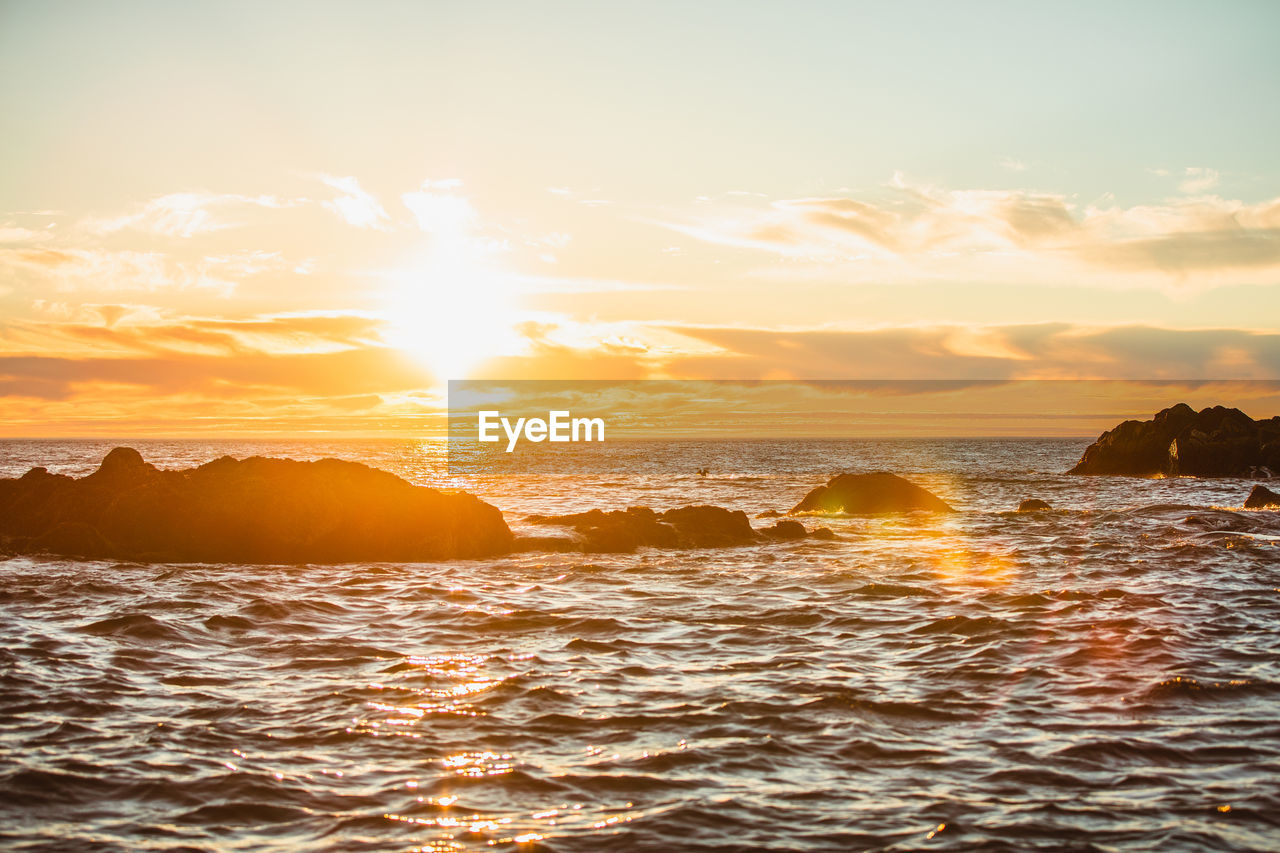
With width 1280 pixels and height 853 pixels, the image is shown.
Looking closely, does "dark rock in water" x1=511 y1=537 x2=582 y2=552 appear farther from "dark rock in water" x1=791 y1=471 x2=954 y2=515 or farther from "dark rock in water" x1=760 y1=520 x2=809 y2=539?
"dark rock in water" x1=791 y1=471 x2=954 y2=515

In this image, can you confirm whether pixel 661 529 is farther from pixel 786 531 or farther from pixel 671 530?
pixel 786 531

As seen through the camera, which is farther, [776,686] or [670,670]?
[670,670]

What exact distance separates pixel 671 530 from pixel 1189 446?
49.3 m

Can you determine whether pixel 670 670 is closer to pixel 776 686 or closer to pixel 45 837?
pixel 776 686

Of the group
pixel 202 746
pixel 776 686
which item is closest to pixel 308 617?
pixel 202 746

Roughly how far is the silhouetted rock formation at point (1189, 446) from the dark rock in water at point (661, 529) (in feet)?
153

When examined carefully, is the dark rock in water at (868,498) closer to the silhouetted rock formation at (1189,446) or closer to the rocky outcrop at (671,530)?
the rocky outcrop at (671,530)

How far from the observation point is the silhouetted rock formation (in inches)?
2453

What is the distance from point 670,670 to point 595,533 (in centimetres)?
1500

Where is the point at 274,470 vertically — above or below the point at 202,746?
above

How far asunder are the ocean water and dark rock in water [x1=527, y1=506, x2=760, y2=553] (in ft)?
18.0

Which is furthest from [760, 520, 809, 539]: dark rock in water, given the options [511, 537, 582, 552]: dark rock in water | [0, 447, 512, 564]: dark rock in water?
[0, 447, 512, 564]: dark rock in water

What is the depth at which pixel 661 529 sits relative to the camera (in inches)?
1122

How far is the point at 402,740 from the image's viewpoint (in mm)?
9766
